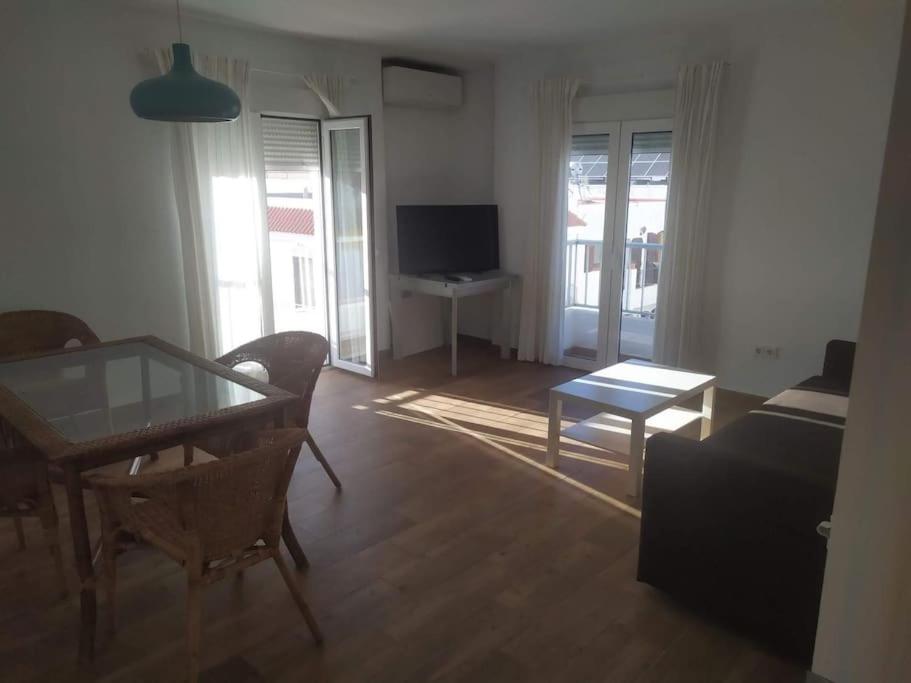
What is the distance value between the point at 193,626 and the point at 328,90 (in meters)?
4.32

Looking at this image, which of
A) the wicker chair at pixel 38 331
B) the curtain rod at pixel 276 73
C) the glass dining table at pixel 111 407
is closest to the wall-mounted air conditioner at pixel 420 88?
the curtain rod at pixel 276 73

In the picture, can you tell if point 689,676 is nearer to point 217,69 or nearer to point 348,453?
point 348,453

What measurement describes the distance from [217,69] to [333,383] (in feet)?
8.13

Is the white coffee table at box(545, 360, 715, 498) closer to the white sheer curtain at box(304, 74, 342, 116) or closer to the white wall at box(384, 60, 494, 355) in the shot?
the white wall at box(384, 60, 494, 355)

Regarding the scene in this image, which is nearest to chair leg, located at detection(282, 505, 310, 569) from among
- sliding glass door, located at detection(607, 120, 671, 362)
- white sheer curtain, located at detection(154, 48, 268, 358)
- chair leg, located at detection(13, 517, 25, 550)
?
chair leg, located at detection(13, 517, 25, 550)

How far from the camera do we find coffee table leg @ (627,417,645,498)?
3.46 meters

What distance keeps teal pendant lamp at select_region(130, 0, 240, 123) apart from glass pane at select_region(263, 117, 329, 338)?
115 inches

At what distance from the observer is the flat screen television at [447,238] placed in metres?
5.86

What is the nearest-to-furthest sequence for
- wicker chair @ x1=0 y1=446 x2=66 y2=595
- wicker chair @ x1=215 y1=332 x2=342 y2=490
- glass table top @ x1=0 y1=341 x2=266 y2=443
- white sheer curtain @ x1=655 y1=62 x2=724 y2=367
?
glass table top @ x1=0 y1=341 x2=266 y2=443
wicker chair @ x1=0 y1=446 x2=66 y2=595
wicker chair @ x1=215 y1=332 x2=342 y2=490
white sheer curtain @ x1=655 y1=62 x2=724 y2=367

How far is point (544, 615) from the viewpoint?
8.45ft

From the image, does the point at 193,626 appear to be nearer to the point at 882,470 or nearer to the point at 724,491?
the point at 724,491

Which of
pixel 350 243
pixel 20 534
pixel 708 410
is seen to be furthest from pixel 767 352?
pixel 20 534

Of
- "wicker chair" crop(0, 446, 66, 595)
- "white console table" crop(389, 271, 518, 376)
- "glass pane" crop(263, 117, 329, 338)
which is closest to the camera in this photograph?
"wicker chair" crop(0, 446, 66, 595)

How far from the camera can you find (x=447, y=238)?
599cm
